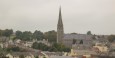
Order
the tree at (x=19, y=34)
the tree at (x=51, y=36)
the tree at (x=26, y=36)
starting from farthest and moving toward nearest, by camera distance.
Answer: the tree at (x=19, y=34)
the tree at (x=26, y=36)
the tree at (x=51, y=36)

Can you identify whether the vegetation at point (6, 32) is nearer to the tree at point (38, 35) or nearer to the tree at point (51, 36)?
the tree at point (38, 35)

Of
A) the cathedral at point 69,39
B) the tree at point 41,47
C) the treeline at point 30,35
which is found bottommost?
the tree at point 41,47

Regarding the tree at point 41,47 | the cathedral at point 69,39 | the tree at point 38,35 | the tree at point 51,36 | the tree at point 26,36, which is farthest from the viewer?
the tree at point 38,35

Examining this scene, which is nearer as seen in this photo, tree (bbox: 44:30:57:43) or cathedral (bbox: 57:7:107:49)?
cathedral (bbox: 57:7:107:49)

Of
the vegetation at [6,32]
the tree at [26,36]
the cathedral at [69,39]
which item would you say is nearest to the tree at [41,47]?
the cathedral at [69,39]

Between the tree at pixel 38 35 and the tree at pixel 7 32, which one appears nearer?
the tree at pixel 7 32

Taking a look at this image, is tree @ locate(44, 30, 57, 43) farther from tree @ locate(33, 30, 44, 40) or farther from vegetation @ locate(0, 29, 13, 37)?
vegetation @ locate(0, 29, 13, 37)

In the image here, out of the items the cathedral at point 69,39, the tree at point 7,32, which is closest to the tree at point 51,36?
the cathedral at point 69,39

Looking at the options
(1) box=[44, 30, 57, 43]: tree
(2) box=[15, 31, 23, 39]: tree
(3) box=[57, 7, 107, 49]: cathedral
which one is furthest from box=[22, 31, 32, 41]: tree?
(3) box=[57, 7, 107, 49]: cathedral

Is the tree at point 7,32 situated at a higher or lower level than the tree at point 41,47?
higher

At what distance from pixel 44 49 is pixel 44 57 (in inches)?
777

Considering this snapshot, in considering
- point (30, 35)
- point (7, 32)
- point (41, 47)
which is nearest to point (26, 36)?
point (30, 35)

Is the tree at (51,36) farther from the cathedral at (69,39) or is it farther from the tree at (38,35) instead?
the cathedral at (69,39)

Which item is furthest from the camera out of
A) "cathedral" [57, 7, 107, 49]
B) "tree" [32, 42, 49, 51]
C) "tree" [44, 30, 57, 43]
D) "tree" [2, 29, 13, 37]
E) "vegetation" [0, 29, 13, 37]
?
"tree" [2, 29, 13, 37]
